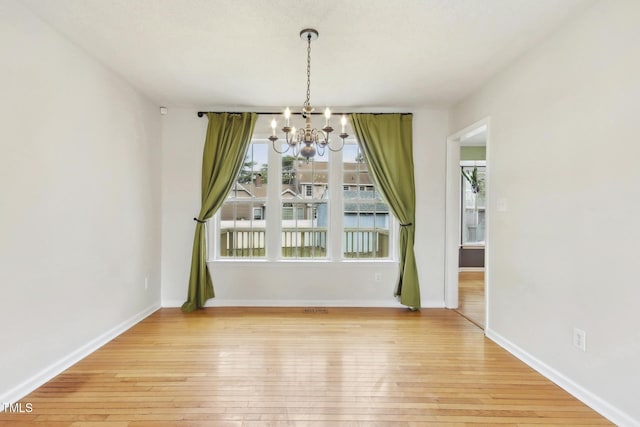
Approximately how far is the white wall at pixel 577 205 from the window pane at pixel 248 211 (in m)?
2.78

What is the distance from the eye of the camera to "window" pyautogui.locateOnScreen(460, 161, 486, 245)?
664cm

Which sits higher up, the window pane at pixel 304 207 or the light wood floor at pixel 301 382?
the window pane at pixel 304 207

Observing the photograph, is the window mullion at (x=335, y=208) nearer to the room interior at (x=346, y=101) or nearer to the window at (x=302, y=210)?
the window at (x=302, y=210)

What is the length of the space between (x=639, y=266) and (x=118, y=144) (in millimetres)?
4161

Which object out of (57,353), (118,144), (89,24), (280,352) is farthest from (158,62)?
(280,352)

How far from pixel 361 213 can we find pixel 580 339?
2.62m

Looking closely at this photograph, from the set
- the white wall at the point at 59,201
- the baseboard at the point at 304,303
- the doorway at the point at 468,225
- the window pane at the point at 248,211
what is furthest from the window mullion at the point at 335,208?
the white wall at the point at 59,201

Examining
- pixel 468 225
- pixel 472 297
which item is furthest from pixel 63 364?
pixel 468 225

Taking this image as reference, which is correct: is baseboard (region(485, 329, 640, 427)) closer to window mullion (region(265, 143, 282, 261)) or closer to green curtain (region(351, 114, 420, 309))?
green curtain (region(351, 114, 420, 309))

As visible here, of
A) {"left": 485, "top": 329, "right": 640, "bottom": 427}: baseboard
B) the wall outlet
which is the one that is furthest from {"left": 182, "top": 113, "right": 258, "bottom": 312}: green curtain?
the wall outlet

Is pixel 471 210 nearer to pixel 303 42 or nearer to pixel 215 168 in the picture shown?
pixel 215 168

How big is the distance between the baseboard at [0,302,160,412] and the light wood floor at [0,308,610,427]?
0.20 ft

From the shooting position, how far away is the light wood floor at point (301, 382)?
6.40 feet

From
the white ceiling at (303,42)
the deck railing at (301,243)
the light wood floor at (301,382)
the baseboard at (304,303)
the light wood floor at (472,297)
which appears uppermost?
the white ceiling at (303,42)
